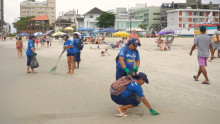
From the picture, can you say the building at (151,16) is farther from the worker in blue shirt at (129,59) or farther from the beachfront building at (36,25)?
the worker in blue shirt at (129,59)

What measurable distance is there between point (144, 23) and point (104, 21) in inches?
912

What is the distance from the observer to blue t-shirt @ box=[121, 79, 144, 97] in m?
4.61

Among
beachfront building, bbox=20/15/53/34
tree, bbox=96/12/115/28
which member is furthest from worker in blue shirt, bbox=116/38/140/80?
beachfront building, bbox=20/15/53/34

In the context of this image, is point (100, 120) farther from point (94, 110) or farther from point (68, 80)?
point (68, 80)

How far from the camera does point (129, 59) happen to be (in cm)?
529

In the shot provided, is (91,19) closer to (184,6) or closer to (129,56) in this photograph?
(184,6)

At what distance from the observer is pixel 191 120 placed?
474 centimetres

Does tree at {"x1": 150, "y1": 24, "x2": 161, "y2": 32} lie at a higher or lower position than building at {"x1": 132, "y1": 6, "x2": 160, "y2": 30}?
lower

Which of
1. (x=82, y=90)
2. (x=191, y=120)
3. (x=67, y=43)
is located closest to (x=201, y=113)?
(x=191, y=120)

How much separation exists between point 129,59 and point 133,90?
33.3 inches

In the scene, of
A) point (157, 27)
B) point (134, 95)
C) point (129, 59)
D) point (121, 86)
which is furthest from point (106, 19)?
point (121, 86)

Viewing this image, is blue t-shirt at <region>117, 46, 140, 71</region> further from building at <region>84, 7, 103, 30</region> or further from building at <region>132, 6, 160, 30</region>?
building at <region>132, 6, 160, 30</region>

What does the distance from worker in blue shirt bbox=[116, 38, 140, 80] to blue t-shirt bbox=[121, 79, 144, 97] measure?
397 mm

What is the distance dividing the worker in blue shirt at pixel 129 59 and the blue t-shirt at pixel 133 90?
0.40 m
